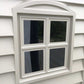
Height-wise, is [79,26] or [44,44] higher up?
[79,26]

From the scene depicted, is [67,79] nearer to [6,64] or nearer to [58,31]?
[58,31]

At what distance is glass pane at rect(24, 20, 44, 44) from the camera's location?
49.9 inches

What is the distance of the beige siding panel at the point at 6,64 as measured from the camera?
3.77ft

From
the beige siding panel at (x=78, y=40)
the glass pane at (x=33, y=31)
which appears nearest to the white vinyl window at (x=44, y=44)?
the glass pane at (x=33, y=31)

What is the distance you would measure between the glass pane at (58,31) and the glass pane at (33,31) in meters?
0.17

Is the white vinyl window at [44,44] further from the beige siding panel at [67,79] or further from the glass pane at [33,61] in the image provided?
the beige siding panel at [67,79]

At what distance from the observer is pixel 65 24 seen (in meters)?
1.48

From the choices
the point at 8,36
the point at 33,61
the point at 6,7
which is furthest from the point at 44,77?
the point at 6,7

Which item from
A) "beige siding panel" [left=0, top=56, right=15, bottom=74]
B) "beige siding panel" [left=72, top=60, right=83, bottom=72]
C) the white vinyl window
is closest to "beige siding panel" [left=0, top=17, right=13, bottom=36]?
the white vinyl window

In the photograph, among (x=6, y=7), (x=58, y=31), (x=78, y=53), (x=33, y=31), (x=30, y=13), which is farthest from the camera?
(x=78, y=53)

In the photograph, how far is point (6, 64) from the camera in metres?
1.16

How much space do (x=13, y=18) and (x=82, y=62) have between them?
132 cm

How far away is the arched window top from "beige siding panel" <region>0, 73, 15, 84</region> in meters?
0.76

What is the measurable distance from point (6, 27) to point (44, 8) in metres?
0.52
